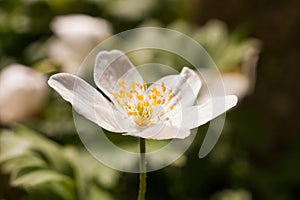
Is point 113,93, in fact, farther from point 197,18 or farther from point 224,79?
point 197,18

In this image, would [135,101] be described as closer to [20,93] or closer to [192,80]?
[192,80]

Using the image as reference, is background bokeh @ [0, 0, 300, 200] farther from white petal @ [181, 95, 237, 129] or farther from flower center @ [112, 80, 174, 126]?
white petal @ [181, 95, 237, 129]

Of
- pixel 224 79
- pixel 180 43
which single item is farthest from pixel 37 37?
pixel 224 79

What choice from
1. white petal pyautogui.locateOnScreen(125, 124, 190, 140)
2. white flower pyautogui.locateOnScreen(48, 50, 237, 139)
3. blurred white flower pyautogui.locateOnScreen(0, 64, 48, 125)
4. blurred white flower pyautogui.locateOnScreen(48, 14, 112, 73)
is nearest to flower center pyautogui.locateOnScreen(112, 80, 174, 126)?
white flower pyautogui.locateOnScreen(48, 50, 237, 139)

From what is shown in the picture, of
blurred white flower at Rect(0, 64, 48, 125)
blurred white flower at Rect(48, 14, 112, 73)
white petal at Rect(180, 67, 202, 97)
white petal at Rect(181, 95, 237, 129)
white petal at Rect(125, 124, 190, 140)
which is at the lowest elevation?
white petal at Rect(125, 124, 190, 140)

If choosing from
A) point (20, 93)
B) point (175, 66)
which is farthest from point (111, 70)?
point (175, 66)
